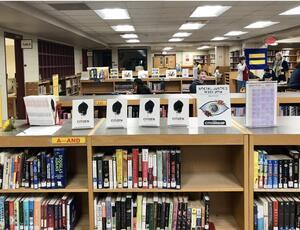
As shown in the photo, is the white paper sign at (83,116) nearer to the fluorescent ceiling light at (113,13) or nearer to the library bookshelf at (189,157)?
the library bookshelf at (189,157)

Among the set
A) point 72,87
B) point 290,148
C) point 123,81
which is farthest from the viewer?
point 72,87

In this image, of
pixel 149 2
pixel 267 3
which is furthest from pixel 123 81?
pixel 267 3

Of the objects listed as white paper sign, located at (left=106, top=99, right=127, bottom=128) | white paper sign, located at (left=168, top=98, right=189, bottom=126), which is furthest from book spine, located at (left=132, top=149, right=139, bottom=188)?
white paper sign, located at (left=168, top=98, right=189, bottom=126)

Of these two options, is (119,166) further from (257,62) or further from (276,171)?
(257,62)

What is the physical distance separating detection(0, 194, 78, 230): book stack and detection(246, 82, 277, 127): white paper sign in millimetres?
1264

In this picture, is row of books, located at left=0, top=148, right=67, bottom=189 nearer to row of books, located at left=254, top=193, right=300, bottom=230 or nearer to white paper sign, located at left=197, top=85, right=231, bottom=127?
white paper sign, located at left=197, top=85, right=231, bottom=127

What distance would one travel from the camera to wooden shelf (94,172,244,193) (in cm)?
248

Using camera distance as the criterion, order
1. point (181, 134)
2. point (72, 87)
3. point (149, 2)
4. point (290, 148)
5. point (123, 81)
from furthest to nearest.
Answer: point (72, 87) → point (123, 81) → point (149, 2) → point (290, 148) → point (181, 134)

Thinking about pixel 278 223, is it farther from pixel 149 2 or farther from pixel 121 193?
pixel 149 2

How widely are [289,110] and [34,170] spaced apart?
3.24 metres

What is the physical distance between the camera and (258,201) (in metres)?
2.52

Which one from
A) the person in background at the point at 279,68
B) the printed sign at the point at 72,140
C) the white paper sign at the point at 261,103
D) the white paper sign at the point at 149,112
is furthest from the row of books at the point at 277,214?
the person in background at the point at 279,68

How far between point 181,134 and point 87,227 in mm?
862

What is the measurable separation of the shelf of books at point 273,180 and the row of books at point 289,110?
92.8 inches
